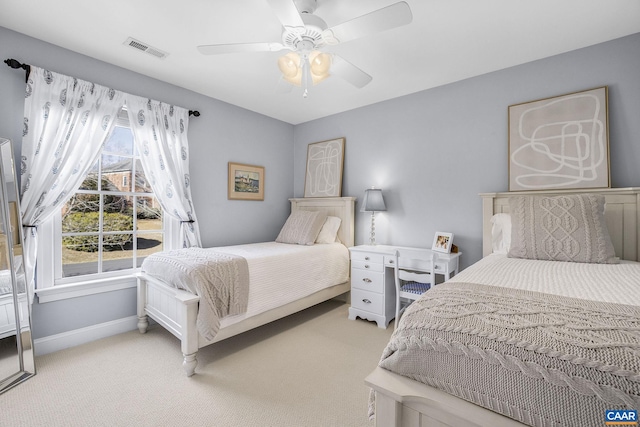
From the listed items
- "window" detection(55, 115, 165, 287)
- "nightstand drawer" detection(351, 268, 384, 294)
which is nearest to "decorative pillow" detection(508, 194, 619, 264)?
"nightstand drawer" detection(351, 268, 384, 294)

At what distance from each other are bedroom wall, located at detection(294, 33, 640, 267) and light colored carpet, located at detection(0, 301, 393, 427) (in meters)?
1.34

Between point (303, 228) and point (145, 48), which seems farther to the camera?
point (303, 228)

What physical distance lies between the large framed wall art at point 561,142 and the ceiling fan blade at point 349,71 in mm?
1551

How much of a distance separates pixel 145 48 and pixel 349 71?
5.64ft

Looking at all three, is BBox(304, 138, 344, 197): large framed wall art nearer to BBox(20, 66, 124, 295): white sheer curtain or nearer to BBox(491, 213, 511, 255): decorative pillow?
BBox(491, 213, 511, 255): decorative pillow

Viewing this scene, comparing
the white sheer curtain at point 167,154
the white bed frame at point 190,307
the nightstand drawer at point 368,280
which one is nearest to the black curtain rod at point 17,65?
the white sheer curtain at point 167,154

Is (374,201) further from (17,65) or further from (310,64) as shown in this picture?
(17,65)

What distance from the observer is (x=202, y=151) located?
3361 millimetres

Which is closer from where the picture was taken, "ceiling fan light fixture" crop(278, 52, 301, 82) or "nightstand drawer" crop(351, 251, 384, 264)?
"ceiling fan light fixture" crop(278, 52, 301, 82)

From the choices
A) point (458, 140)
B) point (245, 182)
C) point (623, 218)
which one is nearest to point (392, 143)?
point (458, 140)

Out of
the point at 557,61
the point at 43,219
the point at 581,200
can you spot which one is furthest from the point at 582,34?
the point at 43,219

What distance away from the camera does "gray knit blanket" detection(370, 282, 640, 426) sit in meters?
0.73

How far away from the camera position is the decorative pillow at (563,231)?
6.21 ft

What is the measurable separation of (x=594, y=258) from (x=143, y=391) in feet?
9.94
